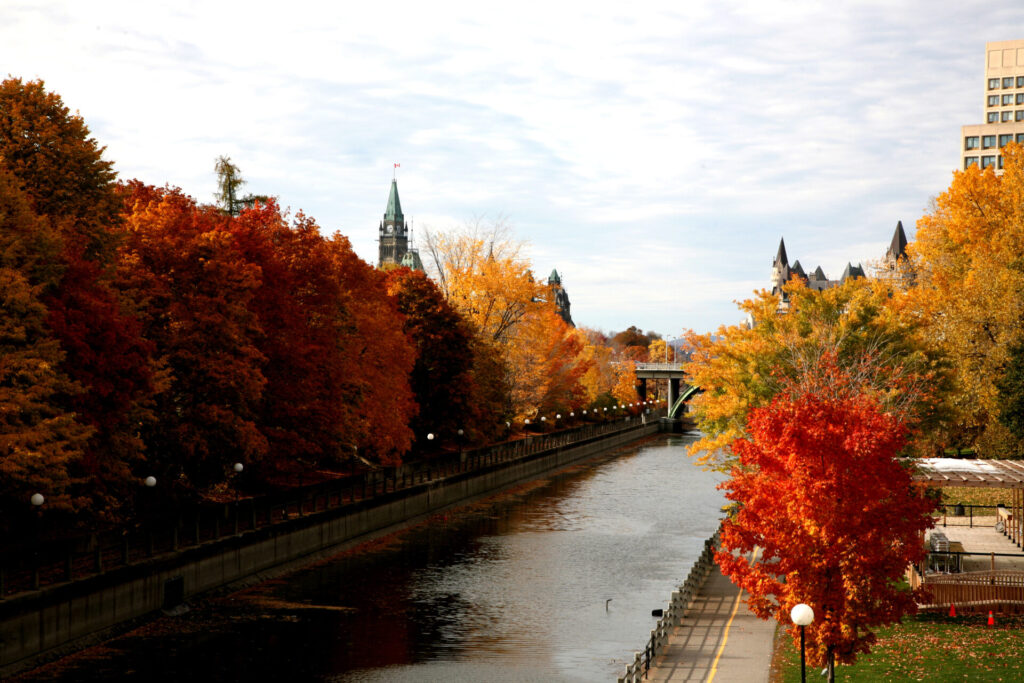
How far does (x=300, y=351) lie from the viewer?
4653 cm

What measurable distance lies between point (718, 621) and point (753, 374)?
12.3 meters

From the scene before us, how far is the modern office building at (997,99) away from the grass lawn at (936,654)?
355 ft

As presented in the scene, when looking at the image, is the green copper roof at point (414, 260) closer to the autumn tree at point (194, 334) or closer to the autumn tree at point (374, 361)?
the autumn tree at point (374, 361)

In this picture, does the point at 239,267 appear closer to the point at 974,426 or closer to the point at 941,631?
the point at 941,631

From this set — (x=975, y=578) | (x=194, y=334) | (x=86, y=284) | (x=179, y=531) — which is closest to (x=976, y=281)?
(x=975, y=578)

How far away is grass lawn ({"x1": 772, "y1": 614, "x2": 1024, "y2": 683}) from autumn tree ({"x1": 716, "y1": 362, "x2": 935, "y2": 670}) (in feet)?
5.18

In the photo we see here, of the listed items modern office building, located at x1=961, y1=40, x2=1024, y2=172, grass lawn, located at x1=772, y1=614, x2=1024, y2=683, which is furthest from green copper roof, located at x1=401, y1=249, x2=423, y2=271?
modern office building, located at x1=961, y1=40, x2=1024, y2=172

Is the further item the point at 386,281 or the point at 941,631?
the point at 386,281

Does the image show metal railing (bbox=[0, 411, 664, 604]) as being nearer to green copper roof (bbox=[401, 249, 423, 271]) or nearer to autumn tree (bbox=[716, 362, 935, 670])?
autumn tree (bbox=[716, 362, 935, 670])

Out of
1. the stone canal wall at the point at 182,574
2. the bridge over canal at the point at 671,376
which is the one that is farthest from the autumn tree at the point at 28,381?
the bridge over canal at the point at 671,376

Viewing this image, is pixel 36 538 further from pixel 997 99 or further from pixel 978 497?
pixel 997 99

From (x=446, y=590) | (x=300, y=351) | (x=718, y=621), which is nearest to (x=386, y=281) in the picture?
(x=300, y=351)

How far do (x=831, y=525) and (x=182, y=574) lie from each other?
23035 mm

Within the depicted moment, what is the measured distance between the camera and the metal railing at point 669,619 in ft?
77.9
